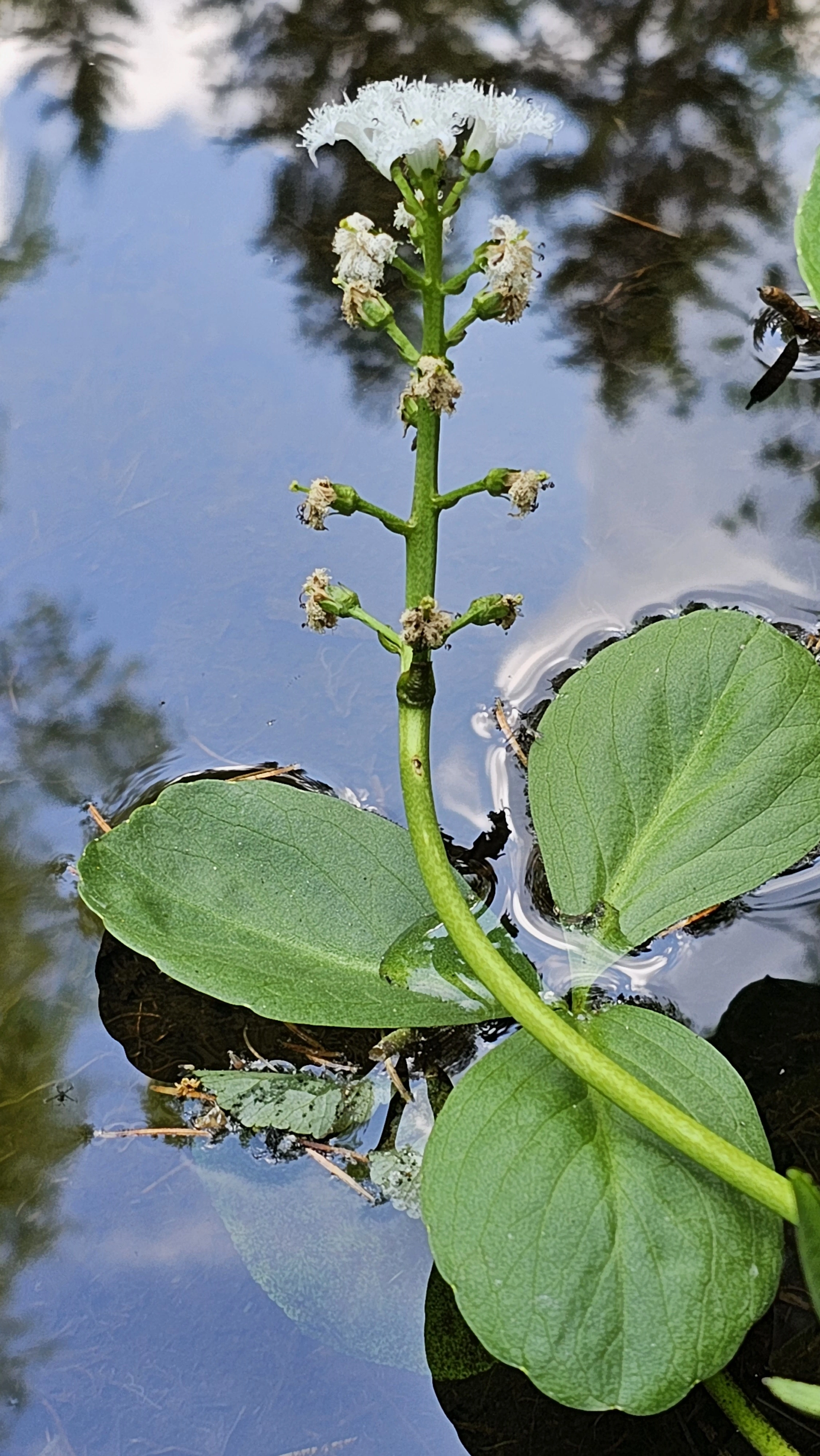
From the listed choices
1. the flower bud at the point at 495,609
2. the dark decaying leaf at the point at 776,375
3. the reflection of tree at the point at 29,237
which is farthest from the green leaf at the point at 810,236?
the reflection of tree at the point at 29,237

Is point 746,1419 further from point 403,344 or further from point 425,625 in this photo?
point 403,344

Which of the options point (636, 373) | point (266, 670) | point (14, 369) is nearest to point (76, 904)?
point (266, 670)

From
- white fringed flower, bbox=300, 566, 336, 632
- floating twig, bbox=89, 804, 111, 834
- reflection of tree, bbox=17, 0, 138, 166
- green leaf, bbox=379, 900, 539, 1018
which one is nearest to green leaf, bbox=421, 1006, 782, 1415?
green leaf, bbox=379, 900, 539, 1018

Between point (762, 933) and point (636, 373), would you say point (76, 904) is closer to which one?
point (762, 933)

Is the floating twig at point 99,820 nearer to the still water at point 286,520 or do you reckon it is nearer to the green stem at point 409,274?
the still water at point 286,520

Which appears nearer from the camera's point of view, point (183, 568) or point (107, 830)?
point (107, 830)

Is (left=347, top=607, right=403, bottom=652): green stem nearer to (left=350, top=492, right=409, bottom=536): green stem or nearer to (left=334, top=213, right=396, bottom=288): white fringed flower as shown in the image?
(left=350, top=492, right=409, bottom=536): green stem

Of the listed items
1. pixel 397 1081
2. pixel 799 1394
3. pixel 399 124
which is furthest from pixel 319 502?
pixel 799 1394
